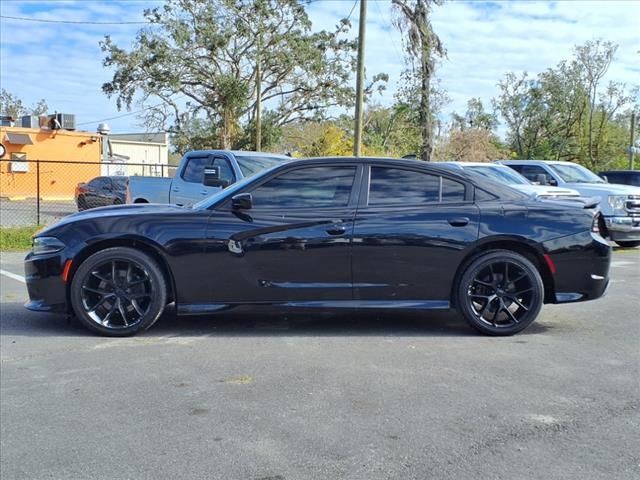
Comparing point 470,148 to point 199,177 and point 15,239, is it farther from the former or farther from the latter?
point 15,239

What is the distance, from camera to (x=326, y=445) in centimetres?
353

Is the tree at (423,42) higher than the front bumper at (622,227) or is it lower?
higher

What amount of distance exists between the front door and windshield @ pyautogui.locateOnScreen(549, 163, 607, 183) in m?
9.70

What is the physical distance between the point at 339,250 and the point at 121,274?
1966mm

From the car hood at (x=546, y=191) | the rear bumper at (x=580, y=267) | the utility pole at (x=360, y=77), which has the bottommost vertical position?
the rear bumper at (x=580, y=267)

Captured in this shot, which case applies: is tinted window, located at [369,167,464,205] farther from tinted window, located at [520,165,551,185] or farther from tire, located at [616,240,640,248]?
tire, located at [616,240,640,248]

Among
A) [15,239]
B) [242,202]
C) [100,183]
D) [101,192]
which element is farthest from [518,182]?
[100,183]

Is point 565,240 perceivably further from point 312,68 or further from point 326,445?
point 312,68

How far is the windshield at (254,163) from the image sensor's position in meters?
10.8

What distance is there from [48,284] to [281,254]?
82.8 inches

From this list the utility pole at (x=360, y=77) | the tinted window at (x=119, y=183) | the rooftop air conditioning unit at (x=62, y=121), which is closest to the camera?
the utility pole at (x=360, y=77)

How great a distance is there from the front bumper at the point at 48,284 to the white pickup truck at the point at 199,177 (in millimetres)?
4027

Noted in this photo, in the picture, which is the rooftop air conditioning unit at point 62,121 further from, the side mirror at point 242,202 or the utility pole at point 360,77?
the side mirror at point 242,202

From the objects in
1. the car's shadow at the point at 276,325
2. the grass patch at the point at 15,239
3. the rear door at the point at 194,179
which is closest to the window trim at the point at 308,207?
the car's shadow at the point at 276,325
